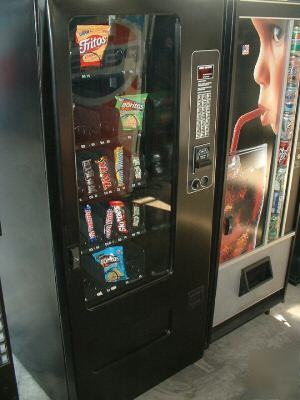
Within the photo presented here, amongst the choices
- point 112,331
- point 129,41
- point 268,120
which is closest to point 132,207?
point 112,331

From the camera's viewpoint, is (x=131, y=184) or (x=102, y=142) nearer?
(x=102, y=142)

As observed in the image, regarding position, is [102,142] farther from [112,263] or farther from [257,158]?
[257,158]

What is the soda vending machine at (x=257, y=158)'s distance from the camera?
153 cm

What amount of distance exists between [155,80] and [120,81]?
133mm

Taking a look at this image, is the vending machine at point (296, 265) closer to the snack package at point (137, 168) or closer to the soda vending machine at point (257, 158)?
the soda vending machine at point (257, 158)

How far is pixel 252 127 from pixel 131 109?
0.59 metres

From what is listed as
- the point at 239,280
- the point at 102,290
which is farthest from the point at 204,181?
the point at 239,280

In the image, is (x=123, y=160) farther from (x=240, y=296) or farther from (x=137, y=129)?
(x=240, y=296)

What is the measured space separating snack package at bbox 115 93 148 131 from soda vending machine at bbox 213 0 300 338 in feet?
1.09

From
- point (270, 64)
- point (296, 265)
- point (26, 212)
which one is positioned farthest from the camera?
point (296, 265)

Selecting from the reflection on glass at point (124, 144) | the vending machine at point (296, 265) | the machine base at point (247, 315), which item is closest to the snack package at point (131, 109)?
the reflection on glass at point (124, 144)

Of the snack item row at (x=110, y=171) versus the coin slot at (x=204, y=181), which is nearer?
the snack item row at (x=110, y=171)

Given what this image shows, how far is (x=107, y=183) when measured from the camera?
56.0 inches

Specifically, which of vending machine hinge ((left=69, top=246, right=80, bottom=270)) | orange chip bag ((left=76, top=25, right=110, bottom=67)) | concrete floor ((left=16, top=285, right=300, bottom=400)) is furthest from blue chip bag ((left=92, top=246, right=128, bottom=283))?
orange chip bag ((left=76, top=25, right=110, bottom=67))
